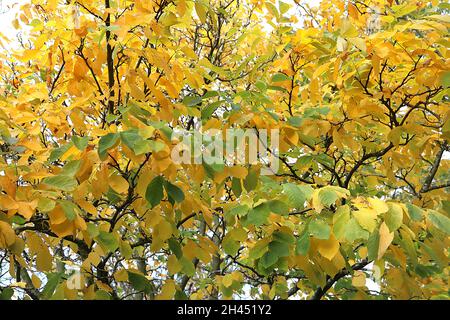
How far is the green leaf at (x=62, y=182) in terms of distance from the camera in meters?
1.77

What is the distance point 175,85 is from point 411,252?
58.3 inches

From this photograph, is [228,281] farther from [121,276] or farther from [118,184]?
[118,184]

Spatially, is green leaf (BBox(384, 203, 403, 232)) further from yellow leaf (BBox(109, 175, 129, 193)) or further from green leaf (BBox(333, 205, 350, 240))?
yellow leaf (BBox(109, 175, 129, 193))

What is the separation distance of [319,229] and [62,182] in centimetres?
105

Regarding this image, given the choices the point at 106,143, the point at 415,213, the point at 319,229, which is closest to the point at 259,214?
the point at 319,229

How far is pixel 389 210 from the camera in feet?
5.58

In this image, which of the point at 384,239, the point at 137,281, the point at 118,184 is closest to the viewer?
the point at 384,239

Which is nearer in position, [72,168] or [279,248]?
[72,168]

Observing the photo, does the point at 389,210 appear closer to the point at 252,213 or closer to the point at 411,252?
the point at 411,252

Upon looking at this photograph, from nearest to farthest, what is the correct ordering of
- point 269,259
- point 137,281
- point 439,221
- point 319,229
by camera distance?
point 439,221
point 319,229
point 269,259
point 137,281

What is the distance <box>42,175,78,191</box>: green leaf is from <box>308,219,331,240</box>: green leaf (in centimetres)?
97

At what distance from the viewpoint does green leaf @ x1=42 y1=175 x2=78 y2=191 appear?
69.7 inches

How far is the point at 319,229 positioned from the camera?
6.13 feet
